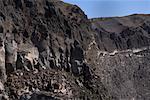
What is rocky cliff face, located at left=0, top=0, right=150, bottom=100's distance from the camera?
79250 mm

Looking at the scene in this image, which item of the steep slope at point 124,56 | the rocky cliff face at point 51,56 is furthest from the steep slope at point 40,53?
the steep slope at point 124,56

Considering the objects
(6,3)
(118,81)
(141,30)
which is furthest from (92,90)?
(141,30)

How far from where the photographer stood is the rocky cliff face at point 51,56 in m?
79.2

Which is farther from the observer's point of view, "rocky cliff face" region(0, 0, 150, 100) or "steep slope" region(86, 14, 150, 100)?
"steep slope" region(86, 14, 150, 100)

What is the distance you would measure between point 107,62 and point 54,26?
32437 mm

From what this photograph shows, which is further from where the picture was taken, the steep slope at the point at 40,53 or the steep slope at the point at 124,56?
the steep slope at the point at 124,56

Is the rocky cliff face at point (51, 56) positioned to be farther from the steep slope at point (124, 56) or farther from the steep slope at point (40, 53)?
the steep slope at point (124, 56)

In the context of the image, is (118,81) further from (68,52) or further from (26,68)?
(26,68)

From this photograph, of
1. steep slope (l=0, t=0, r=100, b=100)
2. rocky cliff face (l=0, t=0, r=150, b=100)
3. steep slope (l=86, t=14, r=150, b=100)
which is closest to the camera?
steep slope (l=0, t=0, r=100, b=100)

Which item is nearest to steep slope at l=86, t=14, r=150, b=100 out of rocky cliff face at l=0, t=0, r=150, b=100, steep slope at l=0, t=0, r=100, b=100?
rocky cliff face at l=0, t=0, r=150, b=100

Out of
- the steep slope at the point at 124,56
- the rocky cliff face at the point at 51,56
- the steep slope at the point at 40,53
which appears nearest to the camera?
the steep slope at the point at 40,53

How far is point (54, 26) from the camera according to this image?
92.0 metres

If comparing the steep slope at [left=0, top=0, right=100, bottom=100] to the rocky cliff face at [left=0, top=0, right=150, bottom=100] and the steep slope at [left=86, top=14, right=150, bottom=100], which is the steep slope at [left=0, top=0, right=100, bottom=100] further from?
the steep slope at [left=86, top=14, right=150, bottom=100]

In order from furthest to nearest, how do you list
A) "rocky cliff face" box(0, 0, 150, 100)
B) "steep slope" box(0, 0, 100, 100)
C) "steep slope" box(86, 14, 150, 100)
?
"steep slope" box(86, 14, 150, 100), "rocky cliff face" box(0, 0, 150, 100), "steep slope" box(0, 0, 100, 100)
